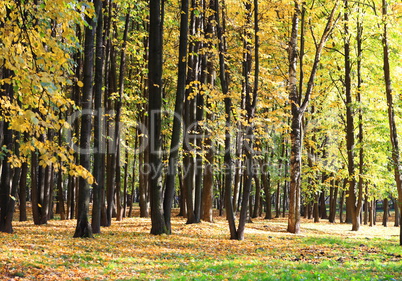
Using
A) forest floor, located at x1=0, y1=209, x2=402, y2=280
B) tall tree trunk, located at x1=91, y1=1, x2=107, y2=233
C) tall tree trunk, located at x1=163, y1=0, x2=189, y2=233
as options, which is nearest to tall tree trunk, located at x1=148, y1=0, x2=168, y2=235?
tall tree trunk, located at x1=163, y1=0, x2=189, y2=233

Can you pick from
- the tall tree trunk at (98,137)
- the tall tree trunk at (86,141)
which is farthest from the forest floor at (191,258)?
the tall tree trunk at (98,137)

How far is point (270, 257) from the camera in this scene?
465 inches

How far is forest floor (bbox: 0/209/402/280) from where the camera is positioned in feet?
26.2

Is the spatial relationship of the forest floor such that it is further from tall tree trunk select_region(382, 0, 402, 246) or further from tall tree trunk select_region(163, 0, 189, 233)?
tall tree trunk select_region(382, 0, 402, 246)

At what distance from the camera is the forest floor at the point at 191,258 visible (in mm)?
7980

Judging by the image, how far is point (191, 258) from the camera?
1101 centimetres

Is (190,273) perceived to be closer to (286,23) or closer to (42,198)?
(42,198)

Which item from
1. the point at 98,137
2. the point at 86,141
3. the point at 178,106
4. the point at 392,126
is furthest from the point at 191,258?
the point at 392,126

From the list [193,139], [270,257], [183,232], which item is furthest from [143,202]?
[270,257]

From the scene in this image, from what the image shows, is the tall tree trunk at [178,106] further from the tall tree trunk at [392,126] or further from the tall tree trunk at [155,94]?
the tall tree trunk at [392,126]

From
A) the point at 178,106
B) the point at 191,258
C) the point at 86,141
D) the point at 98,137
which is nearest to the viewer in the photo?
the point at 191,258

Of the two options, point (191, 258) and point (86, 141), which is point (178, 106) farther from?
point (191, 258)

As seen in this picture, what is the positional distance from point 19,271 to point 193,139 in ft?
42.7

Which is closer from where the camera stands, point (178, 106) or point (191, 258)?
point (191, 258)
